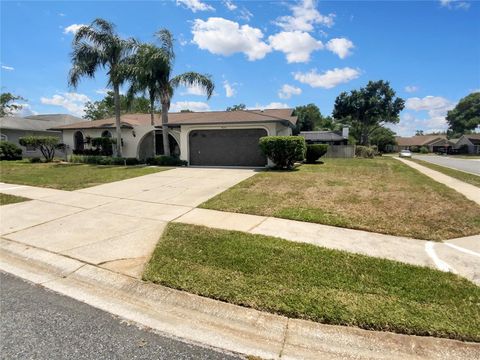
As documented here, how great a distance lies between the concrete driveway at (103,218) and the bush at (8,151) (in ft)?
56.0

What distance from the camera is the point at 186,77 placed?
18891mm

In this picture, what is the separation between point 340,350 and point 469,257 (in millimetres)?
3015

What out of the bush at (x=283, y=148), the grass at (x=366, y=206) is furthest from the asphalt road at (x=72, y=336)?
the bush at (x=283, y=148)

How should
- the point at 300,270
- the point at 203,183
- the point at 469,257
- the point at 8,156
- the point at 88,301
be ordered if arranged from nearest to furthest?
1. the point at 88,301
2. the point at 300,270
3. the point at 469,257
4. the point at 203,183
5. the point at 8,156

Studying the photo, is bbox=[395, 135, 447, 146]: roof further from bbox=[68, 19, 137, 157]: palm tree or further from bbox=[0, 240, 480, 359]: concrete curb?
bbox=[0, 240, 480, 359]: concrete curb

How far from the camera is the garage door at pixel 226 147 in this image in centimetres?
1810

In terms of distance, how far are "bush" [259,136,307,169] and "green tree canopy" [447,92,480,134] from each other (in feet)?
281

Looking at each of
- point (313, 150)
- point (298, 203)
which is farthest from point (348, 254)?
point (313, 150)

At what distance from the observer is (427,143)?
254 ft

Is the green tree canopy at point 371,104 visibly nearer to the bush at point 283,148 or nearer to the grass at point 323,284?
the bush at point 283,148

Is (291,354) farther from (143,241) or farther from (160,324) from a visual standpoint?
(143,241)

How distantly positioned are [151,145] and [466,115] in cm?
8948

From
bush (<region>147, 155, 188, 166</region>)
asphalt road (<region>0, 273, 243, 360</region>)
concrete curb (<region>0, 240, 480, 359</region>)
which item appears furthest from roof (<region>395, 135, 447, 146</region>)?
asphalt road (<region>0, 273, 243, 360</region>)

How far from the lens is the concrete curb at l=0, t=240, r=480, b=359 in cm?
249
